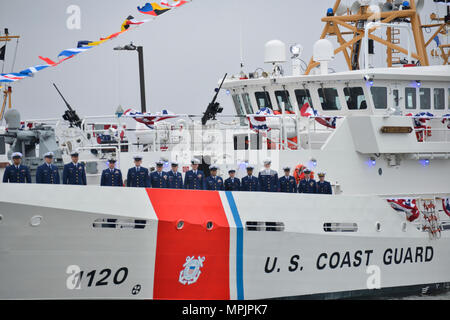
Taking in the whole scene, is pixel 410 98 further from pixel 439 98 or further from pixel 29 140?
pixel 29 140

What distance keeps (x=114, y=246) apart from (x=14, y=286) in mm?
1641

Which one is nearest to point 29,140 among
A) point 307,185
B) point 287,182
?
point 287,182

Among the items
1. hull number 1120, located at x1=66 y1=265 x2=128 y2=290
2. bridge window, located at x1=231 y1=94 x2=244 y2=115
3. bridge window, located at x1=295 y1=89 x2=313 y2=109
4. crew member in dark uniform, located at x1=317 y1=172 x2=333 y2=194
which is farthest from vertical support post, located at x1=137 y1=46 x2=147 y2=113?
hull number 1120, located at x1=66 y1=265 x2=128 y2=290

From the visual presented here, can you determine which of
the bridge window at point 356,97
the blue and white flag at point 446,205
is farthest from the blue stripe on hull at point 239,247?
the blue and white flag at point 446,205

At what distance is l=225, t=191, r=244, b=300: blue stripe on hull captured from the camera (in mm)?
12281

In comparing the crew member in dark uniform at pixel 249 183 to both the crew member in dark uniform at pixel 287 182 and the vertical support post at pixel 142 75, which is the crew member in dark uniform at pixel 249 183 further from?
the vertical support post at pixel 142 75

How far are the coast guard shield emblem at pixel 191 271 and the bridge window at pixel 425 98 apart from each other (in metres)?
7.80

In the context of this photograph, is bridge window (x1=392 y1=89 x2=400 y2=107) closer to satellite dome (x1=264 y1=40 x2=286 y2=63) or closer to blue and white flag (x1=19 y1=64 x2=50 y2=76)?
satellite dome (x1=264 y1=40 x2=286 y2=63)

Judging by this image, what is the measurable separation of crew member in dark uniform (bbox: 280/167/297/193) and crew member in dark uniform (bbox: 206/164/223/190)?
129cm

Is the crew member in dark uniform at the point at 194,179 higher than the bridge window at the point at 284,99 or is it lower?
lower

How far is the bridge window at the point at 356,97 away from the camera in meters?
16.4

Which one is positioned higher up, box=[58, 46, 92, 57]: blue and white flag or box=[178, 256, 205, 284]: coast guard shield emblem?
box=[58, 46, 92, 57]: blue and white flag
